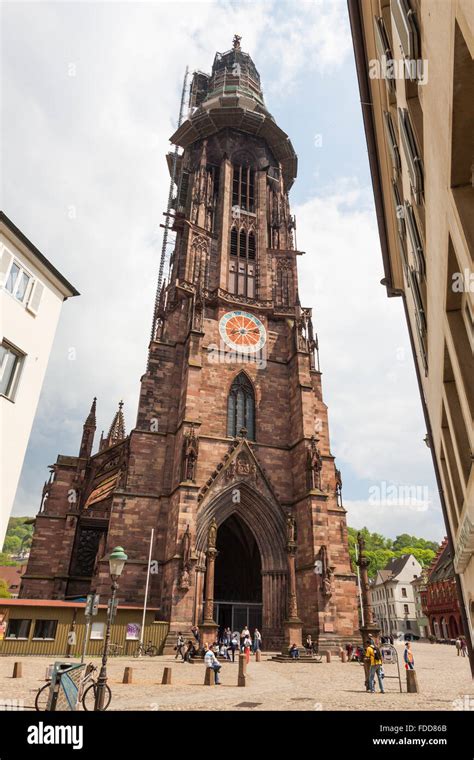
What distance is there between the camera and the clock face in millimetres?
30750

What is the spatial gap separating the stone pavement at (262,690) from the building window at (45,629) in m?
1.57

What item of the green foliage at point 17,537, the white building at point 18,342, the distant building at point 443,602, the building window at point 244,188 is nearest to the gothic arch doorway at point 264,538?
the white building at point 18,342

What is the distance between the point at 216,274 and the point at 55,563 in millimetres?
21222

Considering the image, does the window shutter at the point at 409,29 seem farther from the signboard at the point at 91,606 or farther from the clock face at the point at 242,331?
the clock face at the point at 242,331

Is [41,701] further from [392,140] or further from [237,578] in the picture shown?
[237,578]

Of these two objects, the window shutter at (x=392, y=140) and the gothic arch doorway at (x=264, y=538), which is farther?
the gothic arch doorway at (x=264, y=538)

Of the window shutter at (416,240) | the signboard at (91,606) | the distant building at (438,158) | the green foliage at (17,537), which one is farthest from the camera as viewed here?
the green foliage at (17,537)

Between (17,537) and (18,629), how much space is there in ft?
458

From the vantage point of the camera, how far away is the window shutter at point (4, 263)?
41.9 feet

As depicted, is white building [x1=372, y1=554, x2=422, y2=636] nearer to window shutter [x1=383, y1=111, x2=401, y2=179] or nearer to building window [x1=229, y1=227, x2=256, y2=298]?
building window [x1=229, y1=227, x2=256, y2=298]

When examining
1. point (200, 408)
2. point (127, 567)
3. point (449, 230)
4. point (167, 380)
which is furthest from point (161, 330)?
point (449, 230)

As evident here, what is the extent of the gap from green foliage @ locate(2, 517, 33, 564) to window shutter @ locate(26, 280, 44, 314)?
5339 inches
